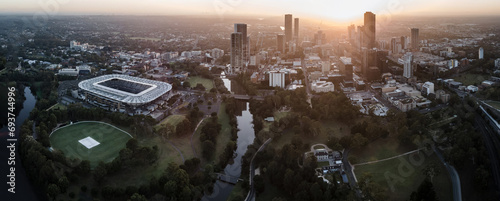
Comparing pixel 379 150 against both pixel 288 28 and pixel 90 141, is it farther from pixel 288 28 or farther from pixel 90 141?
pixel 288 28

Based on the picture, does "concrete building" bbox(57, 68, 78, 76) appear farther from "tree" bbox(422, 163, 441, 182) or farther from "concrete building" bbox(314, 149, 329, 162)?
"tree" bbox(422, 163, 441, 182)

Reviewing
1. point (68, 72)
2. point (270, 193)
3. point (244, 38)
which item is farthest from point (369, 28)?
point (270, 193)

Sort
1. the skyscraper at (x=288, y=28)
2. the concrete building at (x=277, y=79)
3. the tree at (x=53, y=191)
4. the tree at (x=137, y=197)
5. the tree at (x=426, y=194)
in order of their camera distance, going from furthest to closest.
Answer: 1. the skyscraper at (x=288, y=28)
2. the concrete building at (x=277, y=79)
3. the tree at (x=53, y=191)
4. the tree at (x=137, y=197)
5. the tree at (x=426, y=194)

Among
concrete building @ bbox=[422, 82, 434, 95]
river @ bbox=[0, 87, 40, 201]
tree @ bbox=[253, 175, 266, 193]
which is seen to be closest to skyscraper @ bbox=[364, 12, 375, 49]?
concrete building @ bbox=[422, 82, 434, 95]

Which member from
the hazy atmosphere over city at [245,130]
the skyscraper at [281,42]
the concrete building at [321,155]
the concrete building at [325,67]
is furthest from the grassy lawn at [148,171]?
the skyscraper at [281,42]

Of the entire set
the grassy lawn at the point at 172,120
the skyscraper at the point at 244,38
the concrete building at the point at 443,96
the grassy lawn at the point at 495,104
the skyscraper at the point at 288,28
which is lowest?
the grassy lawn at the point at 172,120

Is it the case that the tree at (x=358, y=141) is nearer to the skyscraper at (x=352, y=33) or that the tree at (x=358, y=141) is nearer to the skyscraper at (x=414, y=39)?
the skyscraper at (x=414, y=39)

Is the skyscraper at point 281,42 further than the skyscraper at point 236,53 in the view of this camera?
Yes


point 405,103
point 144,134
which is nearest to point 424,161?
Answer: point 405,103
